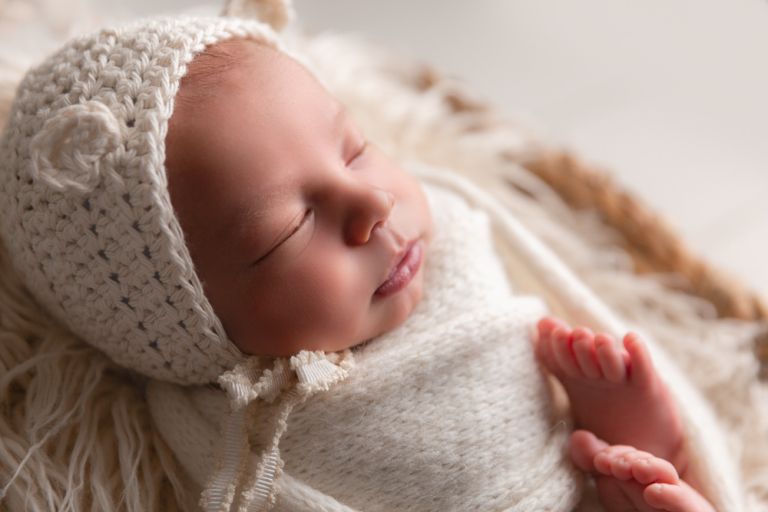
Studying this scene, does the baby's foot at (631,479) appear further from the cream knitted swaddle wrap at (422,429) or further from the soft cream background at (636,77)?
the soft cream background at (636,77)

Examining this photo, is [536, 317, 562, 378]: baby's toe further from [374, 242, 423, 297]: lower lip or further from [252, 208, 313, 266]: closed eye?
[252, 208, 313, 266]: closed eye

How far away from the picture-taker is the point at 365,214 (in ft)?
3.18

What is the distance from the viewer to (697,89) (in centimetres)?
193

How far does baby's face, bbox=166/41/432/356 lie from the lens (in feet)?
3.05

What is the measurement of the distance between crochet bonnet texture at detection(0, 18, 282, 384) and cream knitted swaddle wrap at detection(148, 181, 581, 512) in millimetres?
112

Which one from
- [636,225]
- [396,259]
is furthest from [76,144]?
[636,225]

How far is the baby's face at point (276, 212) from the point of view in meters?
0.93

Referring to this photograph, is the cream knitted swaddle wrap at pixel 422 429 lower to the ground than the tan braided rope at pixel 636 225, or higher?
lower

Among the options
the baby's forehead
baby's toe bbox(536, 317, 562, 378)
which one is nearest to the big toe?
baby's toe bbox(536, 317, 562, 378)

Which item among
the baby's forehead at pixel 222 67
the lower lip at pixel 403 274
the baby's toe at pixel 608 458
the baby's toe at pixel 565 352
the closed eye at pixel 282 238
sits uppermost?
the baby's forehead at pixel 222 67

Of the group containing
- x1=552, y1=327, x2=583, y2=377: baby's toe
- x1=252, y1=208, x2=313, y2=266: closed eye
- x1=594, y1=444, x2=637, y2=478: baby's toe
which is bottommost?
x1=594, y1=444, x2=637, y2=478: baby's toe

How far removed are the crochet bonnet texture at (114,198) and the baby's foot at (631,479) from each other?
0.46m

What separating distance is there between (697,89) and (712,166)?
0.72 ft

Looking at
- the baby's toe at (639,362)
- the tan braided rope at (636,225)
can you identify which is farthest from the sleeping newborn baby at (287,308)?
the tan braided rope at (636,225)
